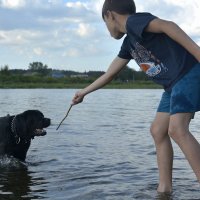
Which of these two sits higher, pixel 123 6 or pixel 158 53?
pixel 123 6

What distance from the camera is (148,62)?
440 cm

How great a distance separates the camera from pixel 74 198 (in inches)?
202

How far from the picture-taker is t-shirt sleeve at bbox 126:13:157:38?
158 inches

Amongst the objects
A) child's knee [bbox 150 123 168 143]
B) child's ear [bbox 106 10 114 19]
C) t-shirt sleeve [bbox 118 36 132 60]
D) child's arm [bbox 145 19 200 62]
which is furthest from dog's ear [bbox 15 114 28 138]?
child's arm [bbox 145 19 200 62]

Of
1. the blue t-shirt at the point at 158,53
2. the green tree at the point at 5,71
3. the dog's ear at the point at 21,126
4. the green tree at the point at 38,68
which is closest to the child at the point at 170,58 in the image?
the blue t-shirt at the point at 158,53

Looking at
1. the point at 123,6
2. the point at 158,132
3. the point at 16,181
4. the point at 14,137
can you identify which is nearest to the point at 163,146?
the point at 158,132

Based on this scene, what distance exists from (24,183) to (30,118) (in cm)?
269

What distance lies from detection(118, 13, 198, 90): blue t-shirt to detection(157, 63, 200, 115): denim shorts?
59 mm

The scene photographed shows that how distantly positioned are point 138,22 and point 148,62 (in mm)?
492

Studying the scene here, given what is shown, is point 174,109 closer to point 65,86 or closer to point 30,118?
point 30,118

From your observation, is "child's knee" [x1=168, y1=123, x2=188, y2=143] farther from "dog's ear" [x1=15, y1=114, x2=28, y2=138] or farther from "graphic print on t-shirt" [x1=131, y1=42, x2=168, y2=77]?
"dog's ear" [x1=15, y1=114, x2=28, y2=138]

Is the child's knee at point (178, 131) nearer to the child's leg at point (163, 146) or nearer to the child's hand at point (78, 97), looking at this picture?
the child's leg at point (163, 146)

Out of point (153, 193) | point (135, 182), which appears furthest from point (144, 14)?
point (135, 182)

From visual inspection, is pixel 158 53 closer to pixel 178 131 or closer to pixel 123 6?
pixel 123 6
